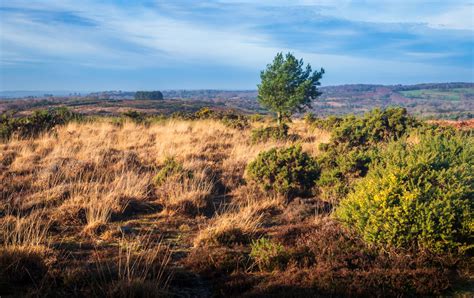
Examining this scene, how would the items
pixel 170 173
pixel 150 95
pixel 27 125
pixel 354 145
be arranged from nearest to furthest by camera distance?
pixel 170 173, pixel 354 145, pixel 27 125, pixel 150 95

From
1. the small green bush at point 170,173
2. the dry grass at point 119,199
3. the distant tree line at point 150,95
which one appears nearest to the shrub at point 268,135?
the dry grass at point 119,199

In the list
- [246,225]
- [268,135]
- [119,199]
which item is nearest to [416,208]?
[246,225]

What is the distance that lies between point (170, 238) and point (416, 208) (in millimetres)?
3227

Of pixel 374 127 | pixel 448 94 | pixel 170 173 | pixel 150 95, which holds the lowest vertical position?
pixel 170 173

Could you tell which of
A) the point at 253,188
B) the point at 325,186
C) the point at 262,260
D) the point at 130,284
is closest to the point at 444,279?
the point at 262,260

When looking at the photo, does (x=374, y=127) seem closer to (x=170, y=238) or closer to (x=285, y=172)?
(x=285, y=172)

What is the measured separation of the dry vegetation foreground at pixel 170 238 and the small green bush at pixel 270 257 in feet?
0.04

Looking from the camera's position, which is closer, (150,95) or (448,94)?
(448,94)

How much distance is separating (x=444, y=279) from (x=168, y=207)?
4245 millimetres

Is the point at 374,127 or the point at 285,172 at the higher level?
the point at 374,127

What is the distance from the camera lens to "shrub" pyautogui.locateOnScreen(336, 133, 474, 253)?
429 cm

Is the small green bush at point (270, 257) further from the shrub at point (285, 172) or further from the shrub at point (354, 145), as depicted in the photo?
the shrub at point (285, 172)

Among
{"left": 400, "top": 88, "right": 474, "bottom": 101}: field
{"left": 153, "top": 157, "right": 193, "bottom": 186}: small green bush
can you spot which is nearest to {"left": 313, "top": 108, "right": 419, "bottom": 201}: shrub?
{"left": 153, "top": 157, "right": 193, "bottom": 186}: small green bush

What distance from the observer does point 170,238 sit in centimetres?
540
